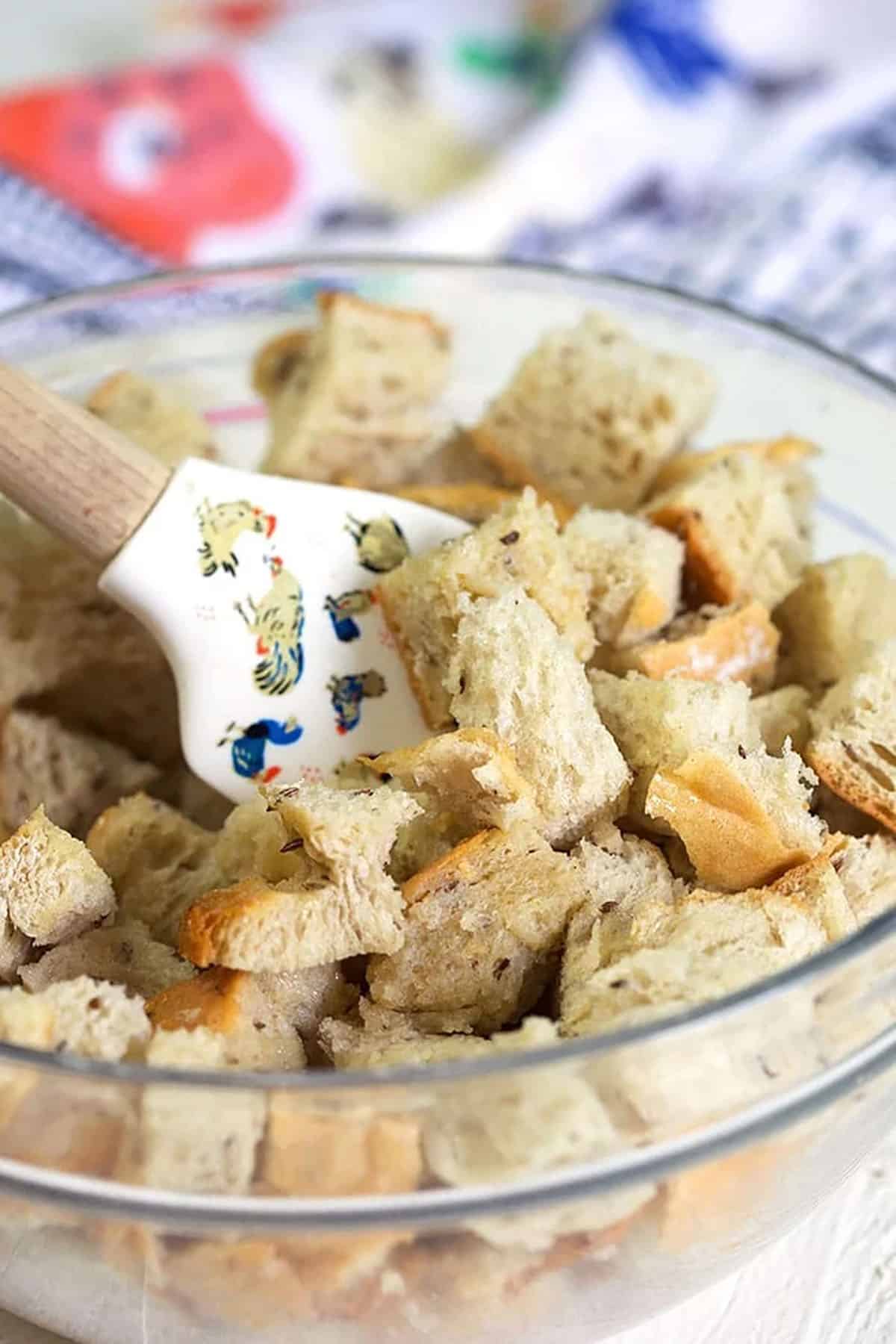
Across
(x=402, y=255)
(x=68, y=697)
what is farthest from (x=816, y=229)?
(x=68, y=697)

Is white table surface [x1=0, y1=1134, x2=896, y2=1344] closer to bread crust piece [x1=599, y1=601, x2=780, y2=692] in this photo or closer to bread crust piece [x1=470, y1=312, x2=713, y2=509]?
bread crust piece [x1=599, y1=601, x2=780, y2=692]

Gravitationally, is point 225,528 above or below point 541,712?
below

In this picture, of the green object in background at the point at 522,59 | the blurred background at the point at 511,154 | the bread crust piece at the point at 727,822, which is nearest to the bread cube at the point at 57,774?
the bread crust piece at the point at 727,822

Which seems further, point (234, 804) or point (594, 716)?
point (234, 804)

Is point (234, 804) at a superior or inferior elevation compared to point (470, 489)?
inferior

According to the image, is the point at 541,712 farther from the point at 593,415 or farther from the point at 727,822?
the point at 593,415

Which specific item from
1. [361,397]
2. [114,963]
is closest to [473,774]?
[114,963]

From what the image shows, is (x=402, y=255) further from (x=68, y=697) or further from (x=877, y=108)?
(x=877, y=108)
